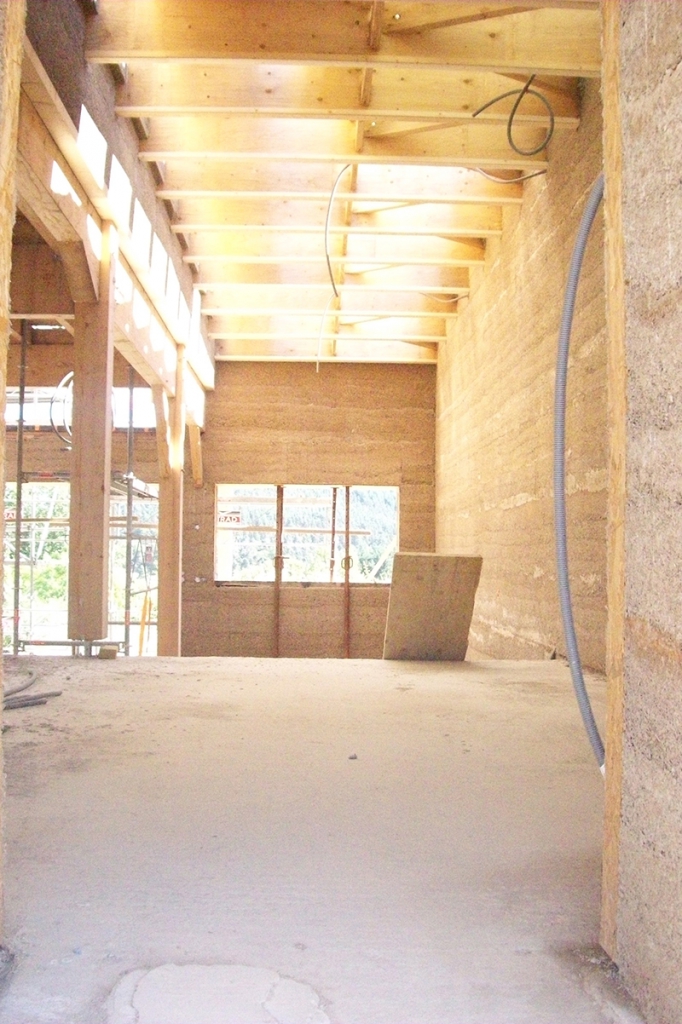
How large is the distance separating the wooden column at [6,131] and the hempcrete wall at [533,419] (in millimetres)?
3572

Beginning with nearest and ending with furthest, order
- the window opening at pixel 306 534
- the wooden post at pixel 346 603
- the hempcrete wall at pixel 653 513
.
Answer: the hempcrete wall at pixel 653 513 < the wooden post at pixel 346 603 < the window opening at pixel 306 534

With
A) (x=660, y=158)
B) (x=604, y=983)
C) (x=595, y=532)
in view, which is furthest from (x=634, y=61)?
(x=595, y=532)

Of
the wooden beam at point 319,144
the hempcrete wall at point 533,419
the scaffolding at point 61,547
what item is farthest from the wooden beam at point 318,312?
the wooden beam at point 319,144

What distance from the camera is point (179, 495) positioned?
25.7ft

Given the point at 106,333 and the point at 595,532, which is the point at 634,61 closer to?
the point at 595,532

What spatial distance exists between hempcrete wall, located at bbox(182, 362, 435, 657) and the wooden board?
5659mm

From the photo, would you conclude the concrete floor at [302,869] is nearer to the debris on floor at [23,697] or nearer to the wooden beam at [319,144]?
the debris on floor at [23,697]

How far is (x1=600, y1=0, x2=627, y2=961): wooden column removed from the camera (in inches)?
54.8

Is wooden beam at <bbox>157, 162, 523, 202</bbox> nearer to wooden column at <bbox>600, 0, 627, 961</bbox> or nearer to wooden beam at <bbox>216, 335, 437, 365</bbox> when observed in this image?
wooden beam at <bbox>216, 335, 437, 365</bbox>

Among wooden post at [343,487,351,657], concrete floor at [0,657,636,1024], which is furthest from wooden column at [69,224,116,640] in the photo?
wooden post at [343,487,351,657]

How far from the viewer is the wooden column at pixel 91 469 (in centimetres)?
495

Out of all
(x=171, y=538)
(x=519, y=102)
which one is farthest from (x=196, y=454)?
(x=519, y=102)

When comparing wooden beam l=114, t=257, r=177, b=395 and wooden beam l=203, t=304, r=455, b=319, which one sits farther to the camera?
wooden beam l=203, t=304, r=455, b=319

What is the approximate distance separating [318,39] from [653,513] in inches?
164
